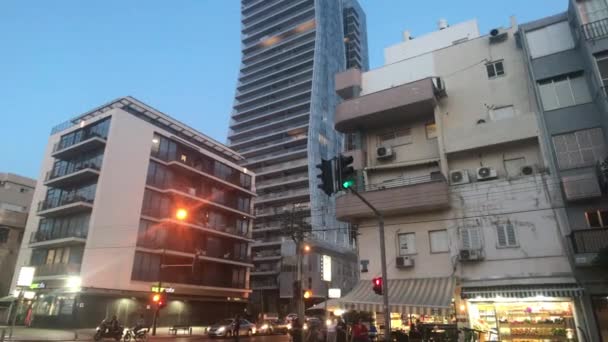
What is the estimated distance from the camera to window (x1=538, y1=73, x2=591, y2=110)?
67.3 ft

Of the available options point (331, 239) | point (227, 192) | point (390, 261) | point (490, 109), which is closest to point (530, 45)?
point (490, 109)

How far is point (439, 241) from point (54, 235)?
39.4 metres

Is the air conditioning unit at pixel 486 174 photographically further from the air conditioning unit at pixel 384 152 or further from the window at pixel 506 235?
the air conditioning unit at pixel 384 152

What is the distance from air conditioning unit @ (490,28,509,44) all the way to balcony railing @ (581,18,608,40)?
4.54 metres

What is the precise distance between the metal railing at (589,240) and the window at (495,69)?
994 centimetres

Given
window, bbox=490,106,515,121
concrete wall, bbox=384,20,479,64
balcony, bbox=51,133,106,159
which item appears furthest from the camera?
balcony, bbox=51,133,106,159

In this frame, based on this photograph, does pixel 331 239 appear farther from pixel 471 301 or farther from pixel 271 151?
pixel 471 301

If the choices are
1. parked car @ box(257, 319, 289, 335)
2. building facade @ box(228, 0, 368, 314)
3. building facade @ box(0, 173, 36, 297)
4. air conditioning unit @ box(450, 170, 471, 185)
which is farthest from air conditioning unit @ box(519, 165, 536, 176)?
building facade @ box(0, 173, 36, 297)

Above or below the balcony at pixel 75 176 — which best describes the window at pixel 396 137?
below

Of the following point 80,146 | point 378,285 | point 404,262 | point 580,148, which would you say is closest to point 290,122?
point 80,146

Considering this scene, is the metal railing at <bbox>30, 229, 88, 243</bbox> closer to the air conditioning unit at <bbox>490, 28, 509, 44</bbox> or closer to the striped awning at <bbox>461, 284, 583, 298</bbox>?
the striped awning at <bbox>461, 284, 583, 298</bbox>

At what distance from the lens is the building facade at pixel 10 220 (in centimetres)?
4819

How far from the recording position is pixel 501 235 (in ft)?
67.1

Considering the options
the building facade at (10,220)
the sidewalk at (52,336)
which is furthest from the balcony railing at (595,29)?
the building facade at (10,220)
